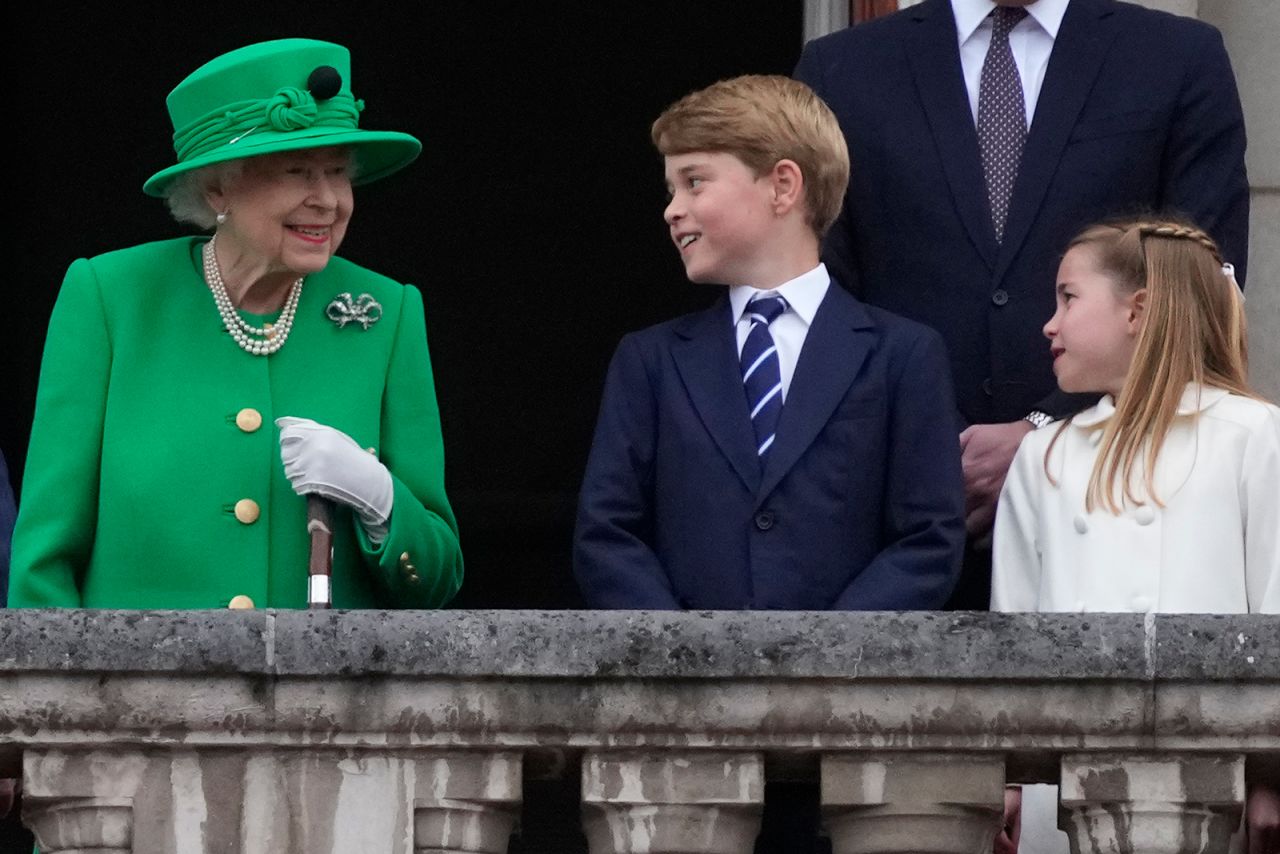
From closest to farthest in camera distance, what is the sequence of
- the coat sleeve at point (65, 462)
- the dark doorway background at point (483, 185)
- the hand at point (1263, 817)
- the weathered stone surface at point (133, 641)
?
the weathered stone surface at point (133, 641)
the hand at point (1263, 817)
the coat sleeve at point (65, 462)
the dark doorway background at point (483, 185)

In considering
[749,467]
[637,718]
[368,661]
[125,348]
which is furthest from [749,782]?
[125,348]

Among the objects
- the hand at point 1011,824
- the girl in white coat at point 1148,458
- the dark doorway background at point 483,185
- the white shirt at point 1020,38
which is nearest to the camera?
the hand at point 1011,824

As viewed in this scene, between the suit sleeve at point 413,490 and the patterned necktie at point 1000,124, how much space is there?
975 mm

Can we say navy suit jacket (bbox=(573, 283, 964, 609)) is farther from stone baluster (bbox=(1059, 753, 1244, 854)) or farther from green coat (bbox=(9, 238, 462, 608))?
stone baluster (bbox=(1059, 753, 1244, 854))

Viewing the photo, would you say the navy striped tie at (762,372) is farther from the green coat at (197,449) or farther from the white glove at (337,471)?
the white glove at (337,471)

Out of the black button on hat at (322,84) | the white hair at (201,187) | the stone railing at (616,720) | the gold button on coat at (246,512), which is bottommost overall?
the stone railing at (616,720)

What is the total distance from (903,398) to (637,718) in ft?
3.37

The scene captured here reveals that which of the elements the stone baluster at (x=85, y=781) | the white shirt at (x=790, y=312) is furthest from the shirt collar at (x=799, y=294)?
the stone baluster at (x=85, y=781)

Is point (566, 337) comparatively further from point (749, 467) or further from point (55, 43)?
point (749, 467)

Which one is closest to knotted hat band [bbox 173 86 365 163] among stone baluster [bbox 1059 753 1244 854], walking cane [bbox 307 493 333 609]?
walking cane [bbox 307 493 333 609]

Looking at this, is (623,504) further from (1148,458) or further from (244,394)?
(1148,458)

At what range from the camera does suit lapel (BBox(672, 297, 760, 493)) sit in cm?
460

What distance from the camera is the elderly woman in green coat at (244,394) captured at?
174 inches

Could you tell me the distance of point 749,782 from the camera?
3793 mm
